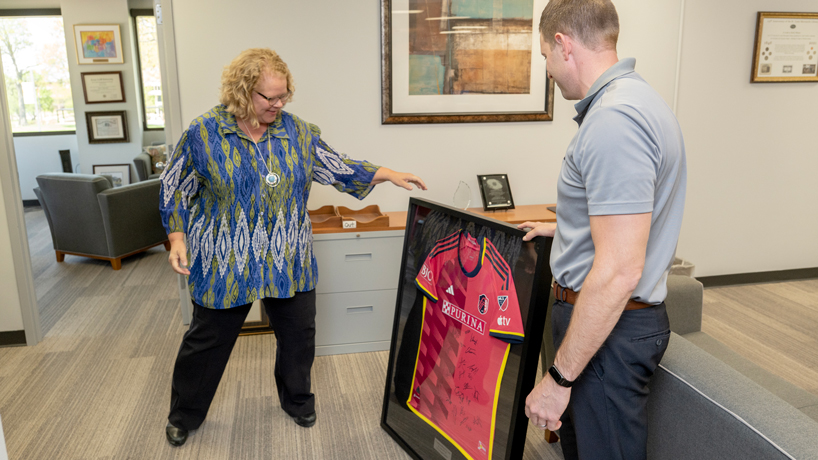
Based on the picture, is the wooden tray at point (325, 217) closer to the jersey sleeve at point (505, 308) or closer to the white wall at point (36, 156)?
the jersey sleeve at point (505, 308)

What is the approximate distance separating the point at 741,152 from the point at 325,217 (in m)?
2.75

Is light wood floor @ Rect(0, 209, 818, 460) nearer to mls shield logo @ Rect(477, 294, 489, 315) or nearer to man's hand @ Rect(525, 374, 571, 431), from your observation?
mls shield logo @ Rect(477, 294, 489, 315)

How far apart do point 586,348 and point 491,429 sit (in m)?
0.66

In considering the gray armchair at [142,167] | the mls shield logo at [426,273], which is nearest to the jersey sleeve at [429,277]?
the mls shield logo at [426,273]

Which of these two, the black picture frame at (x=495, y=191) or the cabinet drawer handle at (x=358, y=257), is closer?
the cabinet drawer handle at (x=358, y=257)

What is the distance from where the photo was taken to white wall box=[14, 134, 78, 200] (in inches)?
270

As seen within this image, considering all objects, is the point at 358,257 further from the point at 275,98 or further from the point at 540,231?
the point at 540,231

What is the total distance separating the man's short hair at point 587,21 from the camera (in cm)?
121

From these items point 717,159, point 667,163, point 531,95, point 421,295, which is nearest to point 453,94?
point 531,95

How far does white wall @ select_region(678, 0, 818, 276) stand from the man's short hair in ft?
8.83

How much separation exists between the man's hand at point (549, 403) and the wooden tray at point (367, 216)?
1.70 m

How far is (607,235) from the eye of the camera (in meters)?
1.11

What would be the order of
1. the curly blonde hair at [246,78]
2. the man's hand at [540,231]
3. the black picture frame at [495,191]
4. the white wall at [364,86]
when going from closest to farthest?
the man's hand at [540,231] < the curly blonde hair at [246,78] < the white wall at [364,86] < the black picture frame at [495,191]

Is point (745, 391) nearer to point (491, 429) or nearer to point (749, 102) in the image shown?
point (491, 429)
